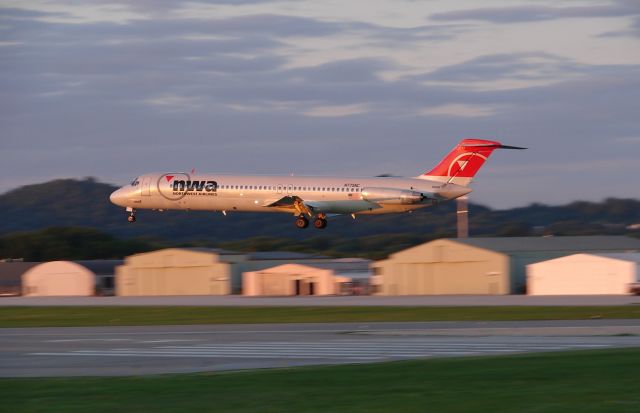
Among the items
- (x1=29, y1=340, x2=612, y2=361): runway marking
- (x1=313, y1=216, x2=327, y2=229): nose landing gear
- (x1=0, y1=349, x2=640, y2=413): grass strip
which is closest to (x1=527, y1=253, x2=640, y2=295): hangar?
(x1=313, y1=216, x2=327, y2=229): nose landing gear

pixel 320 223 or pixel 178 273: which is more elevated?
pixel 320 223

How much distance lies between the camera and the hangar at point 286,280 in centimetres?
8256

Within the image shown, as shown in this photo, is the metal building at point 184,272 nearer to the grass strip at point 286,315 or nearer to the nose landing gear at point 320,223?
the grass strip at point 286,315

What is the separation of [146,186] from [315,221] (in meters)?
9.90

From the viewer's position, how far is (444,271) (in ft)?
260

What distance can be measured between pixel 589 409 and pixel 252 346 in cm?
1767

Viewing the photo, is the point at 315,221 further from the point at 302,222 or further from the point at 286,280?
the point at 286,280

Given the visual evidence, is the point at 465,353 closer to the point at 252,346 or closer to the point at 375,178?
the point at 252,346

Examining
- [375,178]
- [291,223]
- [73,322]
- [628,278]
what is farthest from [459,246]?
[291,223]

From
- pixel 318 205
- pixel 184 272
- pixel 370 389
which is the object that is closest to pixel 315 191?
pixel 318 205

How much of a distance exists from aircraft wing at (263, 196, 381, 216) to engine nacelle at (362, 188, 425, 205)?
40cm

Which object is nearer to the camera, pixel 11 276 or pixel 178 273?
pixel 178 273

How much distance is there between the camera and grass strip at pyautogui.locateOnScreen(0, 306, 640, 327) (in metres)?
48.6

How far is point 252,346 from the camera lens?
108 feet
